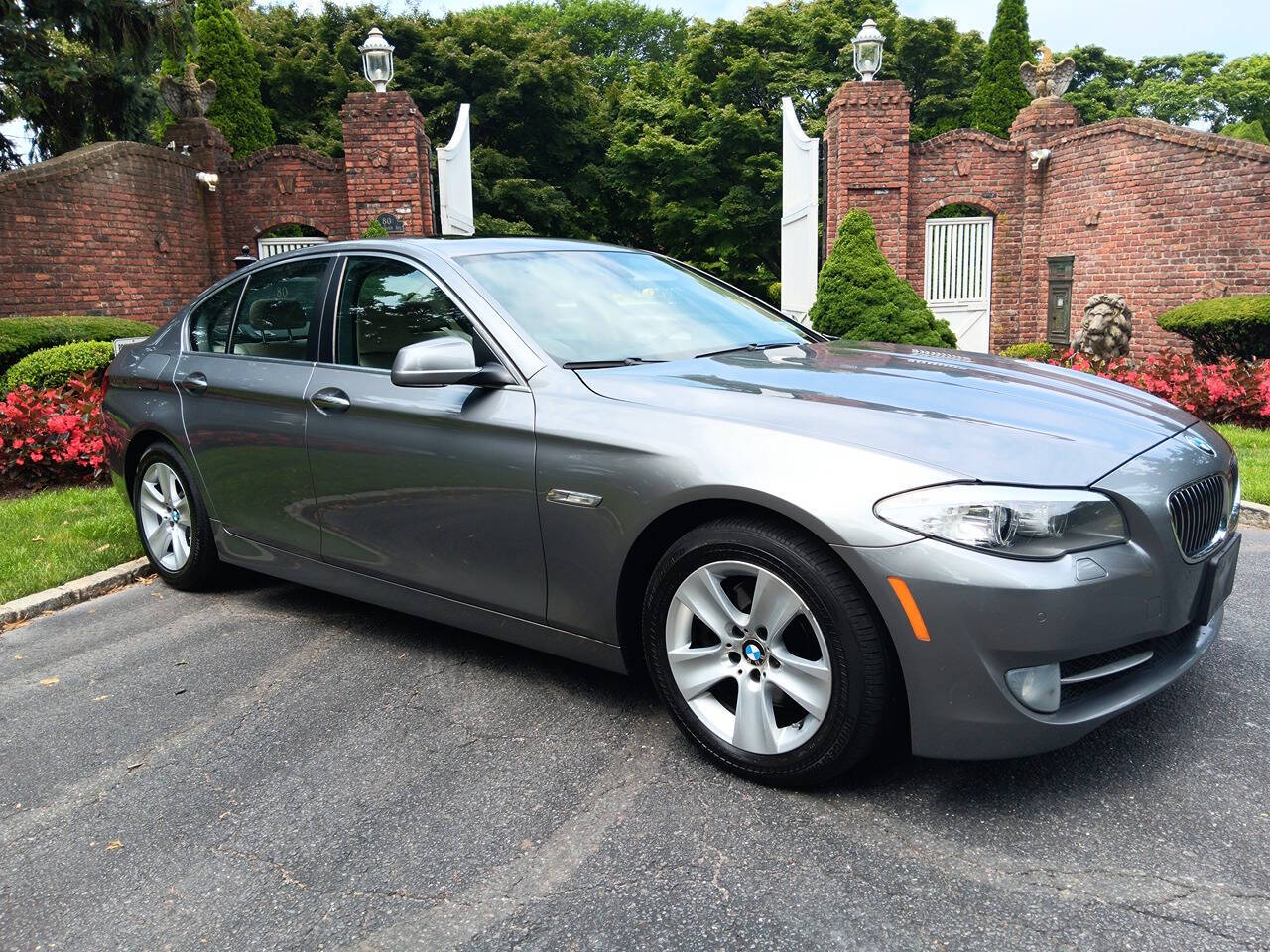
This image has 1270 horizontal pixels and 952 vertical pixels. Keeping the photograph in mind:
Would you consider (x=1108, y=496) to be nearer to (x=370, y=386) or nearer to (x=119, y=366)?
(x=370, y=386)

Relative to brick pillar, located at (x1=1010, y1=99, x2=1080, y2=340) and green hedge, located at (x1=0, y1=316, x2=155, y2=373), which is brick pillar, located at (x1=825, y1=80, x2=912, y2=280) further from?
green hedge, located at (x1=0, y1=316, x2=155, y2=373)

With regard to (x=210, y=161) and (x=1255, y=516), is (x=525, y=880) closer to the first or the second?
(x=1255, y=516)

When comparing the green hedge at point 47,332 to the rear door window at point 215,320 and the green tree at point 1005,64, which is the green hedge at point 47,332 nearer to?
the rear door window at point 215,320

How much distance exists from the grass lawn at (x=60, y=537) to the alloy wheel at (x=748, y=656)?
12.6ft

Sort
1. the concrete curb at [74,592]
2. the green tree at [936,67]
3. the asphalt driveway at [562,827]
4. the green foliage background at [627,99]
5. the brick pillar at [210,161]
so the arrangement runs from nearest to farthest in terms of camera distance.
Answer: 1. the asphalt driveway at [562,827]
2. the concrete curb at [74,592]
3. the brick pillar at [210,161]
4. the green foliage background at [627,99]
5. the green tree at [936,67]

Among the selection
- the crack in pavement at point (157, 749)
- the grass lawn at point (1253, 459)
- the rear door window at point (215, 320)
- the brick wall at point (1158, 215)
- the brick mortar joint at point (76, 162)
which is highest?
the brick mortar joint at point (76, 162)

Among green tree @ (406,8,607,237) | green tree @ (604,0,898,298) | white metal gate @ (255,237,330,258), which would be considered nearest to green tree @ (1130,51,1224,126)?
green tree @ (604,0,898,298)

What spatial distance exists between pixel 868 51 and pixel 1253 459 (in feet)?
31.2

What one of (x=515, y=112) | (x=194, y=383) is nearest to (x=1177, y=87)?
(x=515, y=112)

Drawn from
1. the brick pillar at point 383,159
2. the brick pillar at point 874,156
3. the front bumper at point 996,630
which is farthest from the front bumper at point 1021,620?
the brick pillar at point 383,159

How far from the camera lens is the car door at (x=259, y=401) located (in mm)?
4156

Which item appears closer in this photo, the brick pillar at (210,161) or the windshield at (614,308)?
the windshield at (614,308)

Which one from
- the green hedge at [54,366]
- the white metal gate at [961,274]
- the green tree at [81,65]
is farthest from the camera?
the white metal gate at [961,274]

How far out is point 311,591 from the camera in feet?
16.8
